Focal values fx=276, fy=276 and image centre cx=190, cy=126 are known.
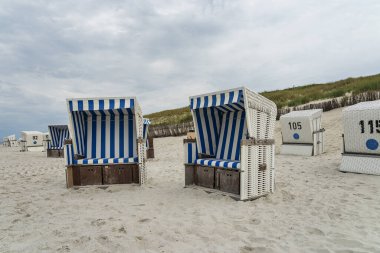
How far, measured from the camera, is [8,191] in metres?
5.46

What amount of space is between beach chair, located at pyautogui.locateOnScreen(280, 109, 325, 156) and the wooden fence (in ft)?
21.7

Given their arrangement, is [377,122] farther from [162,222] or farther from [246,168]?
[162,222]

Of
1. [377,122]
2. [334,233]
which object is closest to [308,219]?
[334,233]

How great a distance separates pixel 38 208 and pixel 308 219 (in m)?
3.91

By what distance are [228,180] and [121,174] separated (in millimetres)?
2390

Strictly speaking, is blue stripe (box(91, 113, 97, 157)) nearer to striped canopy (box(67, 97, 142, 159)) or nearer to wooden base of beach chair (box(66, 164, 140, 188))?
striped canopy (box(67, 97, 142, 159))

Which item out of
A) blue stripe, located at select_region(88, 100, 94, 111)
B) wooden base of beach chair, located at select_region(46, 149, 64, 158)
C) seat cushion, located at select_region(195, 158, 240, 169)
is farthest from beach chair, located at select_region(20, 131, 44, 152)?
seat cushion, located at select_region(195, 158, 240, 169)

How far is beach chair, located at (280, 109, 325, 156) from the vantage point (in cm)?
989

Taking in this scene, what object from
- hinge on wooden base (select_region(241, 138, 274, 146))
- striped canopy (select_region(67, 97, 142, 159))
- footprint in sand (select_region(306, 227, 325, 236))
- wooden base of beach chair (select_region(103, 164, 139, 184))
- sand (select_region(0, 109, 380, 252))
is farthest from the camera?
A: striped canopy (select_region(67, 97, 142, 159))

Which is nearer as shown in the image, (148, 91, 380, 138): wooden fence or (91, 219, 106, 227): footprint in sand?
(91, 219, 106, 227): footprint in sand

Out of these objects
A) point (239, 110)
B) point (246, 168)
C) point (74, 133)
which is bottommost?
point (246, 168)

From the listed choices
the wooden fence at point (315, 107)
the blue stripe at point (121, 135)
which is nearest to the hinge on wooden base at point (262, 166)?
the blue stripe at point (121, 135)

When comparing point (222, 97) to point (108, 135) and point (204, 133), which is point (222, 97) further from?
point (108, 135)

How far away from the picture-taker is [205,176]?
5285 millimetres
